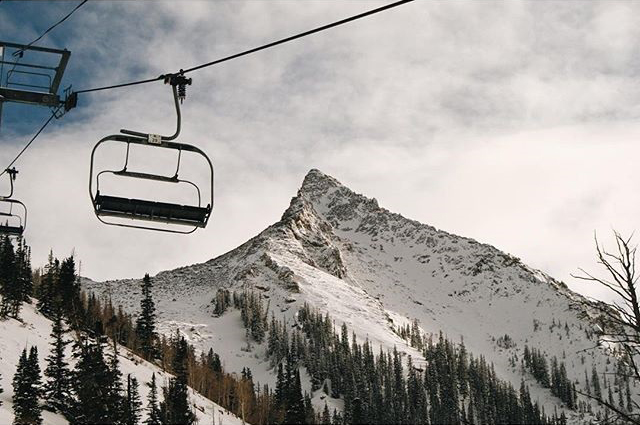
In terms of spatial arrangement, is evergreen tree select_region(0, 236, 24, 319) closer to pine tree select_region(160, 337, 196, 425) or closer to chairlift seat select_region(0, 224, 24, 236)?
pine tree select_region(160, 337, 196, 425)

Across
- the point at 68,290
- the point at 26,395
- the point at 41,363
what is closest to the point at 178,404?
the point at 26,395

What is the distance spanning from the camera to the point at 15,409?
2420 inches

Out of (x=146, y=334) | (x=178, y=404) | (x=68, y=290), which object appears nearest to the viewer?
(x=178, y=404)

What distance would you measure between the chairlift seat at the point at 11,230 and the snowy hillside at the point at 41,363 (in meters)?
42.6

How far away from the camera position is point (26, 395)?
203ft

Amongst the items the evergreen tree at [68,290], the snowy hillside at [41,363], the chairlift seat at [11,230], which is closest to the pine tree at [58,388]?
the snowy hillside at [41,363]

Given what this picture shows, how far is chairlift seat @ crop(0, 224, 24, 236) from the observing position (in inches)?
835

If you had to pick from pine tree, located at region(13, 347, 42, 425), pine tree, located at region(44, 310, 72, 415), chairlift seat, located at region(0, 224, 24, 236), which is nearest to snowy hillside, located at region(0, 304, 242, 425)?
pine tree, located at region(13, 347, 42, 425)

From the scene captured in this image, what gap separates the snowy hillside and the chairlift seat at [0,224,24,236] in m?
42.6

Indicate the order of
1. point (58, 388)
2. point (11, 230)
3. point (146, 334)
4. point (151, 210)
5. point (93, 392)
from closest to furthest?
point (151, 210), point (11, 230), point (93, 392), point (58, 388), point (146, 334)

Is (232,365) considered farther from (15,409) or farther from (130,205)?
(130,205)

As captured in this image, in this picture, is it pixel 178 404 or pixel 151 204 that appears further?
pixel 178 404

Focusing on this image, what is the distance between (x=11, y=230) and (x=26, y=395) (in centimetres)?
4575

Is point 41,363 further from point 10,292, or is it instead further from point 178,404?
point 178,404
